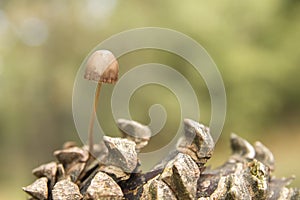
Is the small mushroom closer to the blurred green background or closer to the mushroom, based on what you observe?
the mushroom

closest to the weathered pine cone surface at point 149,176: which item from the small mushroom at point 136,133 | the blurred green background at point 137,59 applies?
the small mushroom at point 136,133

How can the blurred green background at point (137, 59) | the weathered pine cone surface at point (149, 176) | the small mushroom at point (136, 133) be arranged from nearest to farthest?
the weathered pine cone surface at point (149, 176) < the small mushroom at point (136, 133) < the blurred green background at point (137, 59)

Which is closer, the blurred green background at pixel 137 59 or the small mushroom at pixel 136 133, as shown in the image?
the small mushroom at pixel 136 133

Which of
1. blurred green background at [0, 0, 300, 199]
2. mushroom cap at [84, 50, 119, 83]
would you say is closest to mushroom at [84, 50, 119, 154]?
mushroom cap at [84, 50, 119, 83]

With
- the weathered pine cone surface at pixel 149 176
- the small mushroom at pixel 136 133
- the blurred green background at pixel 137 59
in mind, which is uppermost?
the blurred green background at pixel 137 59

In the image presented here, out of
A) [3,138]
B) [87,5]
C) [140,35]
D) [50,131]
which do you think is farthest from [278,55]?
[3,138]

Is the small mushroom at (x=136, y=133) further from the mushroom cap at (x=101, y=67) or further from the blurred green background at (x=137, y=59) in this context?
the blurred green background at (x=137, y=59)

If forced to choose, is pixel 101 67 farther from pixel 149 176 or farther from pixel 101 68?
pixel 149 176

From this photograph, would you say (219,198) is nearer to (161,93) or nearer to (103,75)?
(103,75)
